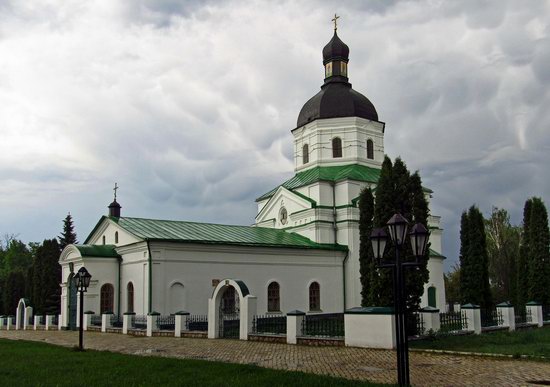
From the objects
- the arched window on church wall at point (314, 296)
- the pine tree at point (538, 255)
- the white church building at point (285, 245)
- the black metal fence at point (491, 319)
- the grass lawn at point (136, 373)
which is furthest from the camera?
the arched window on church wall at point (314, 296)

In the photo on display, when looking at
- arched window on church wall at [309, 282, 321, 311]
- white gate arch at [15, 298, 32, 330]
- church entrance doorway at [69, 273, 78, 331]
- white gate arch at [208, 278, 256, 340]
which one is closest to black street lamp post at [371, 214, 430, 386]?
white gate arch at [208, 278, 256, 340]

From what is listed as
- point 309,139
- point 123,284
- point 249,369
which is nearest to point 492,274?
point 309,139

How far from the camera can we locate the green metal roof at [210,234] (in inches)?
1017

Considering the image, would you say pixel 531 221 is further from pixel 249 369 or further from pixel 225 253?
pixel 249 369

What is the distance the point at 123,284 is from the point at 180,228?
12.3ft

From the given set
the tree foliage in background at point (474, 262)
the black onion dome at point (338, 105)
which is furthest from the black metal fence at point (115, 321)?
the black onion dome at point (338, 105)

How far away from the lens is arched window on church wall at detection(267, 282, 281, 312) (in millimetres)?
27344

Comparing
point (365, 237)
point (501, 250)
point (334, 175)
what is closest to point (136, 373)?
point (365, 237)

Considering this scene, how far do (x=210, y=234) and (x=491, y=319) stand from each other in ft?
43.3

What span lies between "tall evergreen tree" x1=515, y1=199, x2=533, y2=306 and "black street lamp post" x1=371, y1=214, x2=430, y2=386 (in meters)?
20.9

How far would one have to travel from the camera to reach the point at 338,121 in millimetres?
34062

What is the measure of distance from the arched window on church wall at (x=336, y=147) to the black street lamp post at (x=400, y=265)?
24.0 metres

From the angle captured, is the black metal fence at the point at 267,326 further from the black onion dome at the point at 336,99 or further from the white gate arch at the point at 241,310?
the black onion dome at the point at 336,99

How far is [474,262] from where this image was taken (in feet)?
85.7
